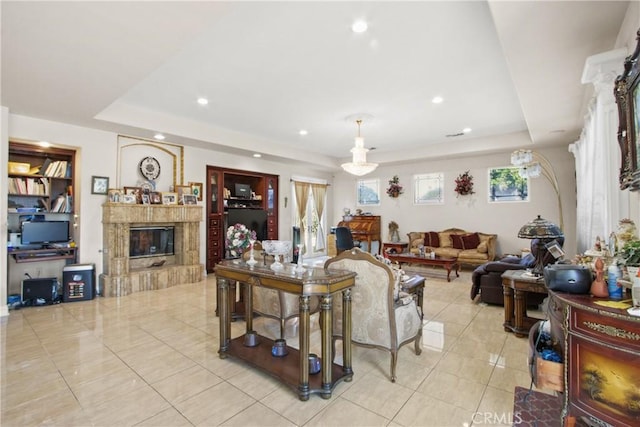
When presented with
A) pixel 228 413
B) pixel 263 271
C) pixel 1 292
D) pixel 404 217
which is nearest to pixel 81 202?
pixel 1 292

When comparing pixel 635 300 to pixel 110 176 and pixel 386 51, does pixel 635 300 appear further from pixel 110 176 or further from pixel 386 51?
pixel 110 176

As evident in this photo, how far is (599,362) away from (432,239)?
6.37 m

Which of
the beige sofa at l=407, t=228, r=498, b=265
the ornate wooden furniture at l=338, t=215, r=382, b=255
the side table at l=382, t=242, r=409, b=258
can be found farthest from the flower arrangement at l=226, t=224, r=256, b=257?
the ornate wooden furniture at l=338, t=215, r=382, b=255

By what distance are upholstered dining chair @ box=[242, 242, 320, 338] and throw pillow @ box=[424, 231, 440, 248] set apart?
531 centimetres

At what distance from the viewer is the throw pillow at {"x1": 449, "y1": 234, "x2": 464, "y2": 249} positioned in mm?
7229

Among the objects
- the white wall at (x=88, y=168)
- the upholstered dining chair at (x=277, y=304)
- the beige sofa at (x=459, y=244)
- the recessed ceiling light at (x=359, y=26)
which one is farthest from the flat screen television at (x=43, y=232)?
the beige sofa at (x=459, y=244)

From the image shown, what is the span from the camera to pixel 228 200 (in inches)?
285

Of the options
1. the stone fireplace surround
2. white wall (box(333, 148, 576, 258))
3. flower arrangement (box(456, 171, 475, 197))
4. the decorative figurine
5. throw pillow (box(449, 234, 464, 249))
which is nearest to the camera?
the decorative figurine

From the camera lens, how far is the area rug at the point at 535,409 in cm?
193

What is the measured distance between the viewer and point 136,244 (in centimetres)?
554

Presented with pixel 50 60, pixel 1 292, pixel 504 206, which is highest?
pixel 50 60

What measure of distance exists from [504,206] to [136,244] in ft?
26.0

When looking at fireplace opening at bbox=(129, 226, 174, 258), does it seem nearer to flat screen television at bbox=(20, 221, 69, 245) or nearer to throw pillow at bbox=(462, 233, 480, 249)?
flat screen television at bbox=(20, 221, 69, 245)

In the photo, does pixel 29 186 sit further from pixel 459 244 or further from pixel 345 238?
pixel 459 244
